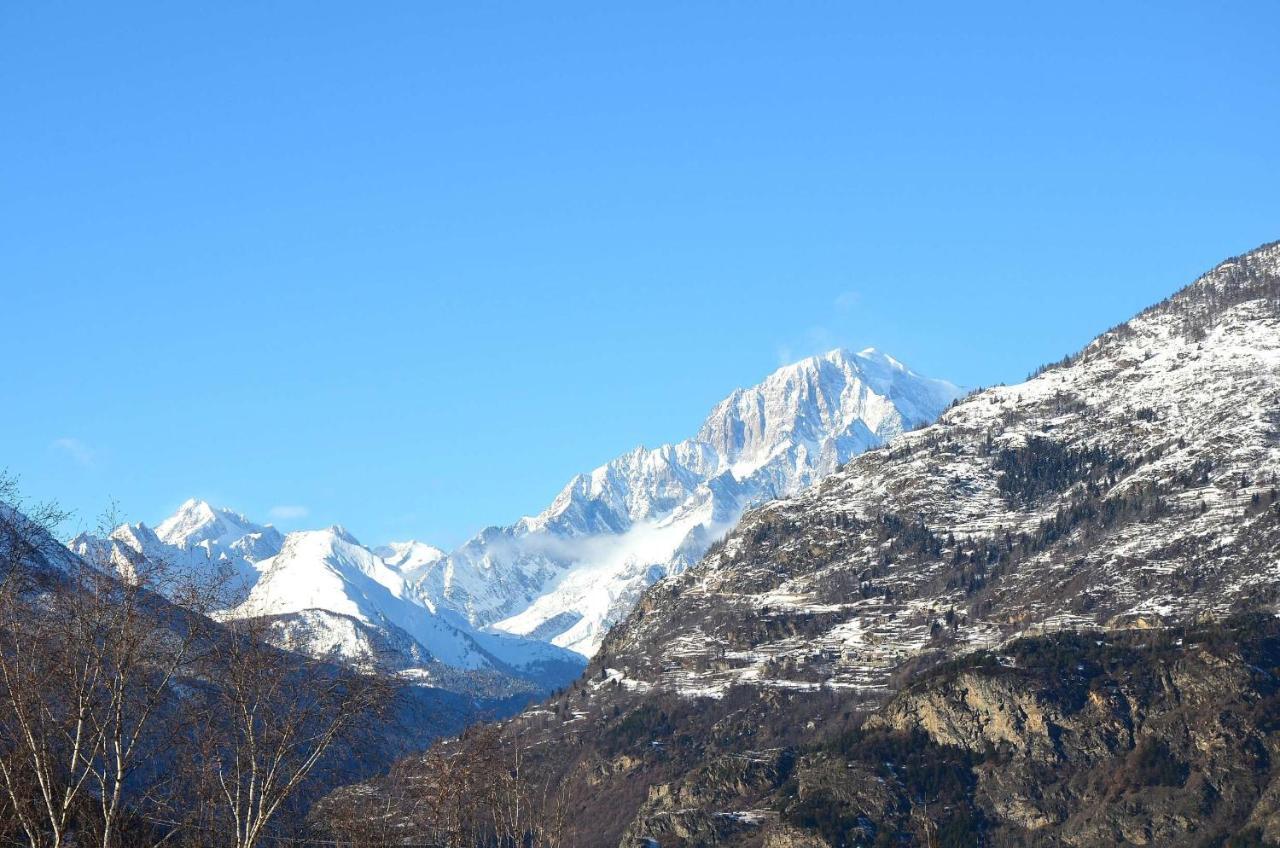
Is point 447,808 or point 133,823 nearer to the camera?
point 133,823

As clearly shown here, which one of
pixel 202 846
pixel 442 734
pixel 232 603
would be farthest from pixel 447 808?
pixel 232 603

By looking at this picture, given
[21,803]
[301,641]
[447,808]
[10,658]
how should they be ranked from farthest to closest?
[447,808]
[301,641]
[10,658]
[21,803]

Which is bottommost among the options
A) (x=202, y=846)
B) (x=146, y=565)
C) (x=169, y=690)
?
(x=202, y=846)

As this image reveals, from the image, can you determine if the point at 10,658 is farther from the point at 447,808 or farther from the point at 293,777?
the point at 447,808

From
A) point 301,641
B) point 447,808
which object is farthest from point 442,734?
point 301,641

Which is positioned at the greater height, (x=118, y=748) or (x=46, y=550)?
(x=46, y=550)

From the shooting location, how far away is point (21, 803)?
52.6m

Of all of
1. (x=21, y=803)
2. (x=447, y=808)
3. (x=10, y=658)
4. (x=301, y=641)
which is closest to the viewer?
(x=21, y=803)

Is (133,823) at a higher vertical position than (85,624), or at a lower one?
lower

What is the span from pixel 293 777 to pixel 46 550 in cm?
1281

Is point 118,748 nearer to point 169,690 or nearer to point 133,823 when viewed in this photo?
point 169,690

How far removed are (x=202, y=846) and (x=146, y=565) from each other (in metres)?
12.9

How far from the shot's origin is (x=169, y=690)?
6003 centimetres

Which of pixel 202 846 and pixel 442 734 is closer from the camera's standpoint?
pixel 202 846
